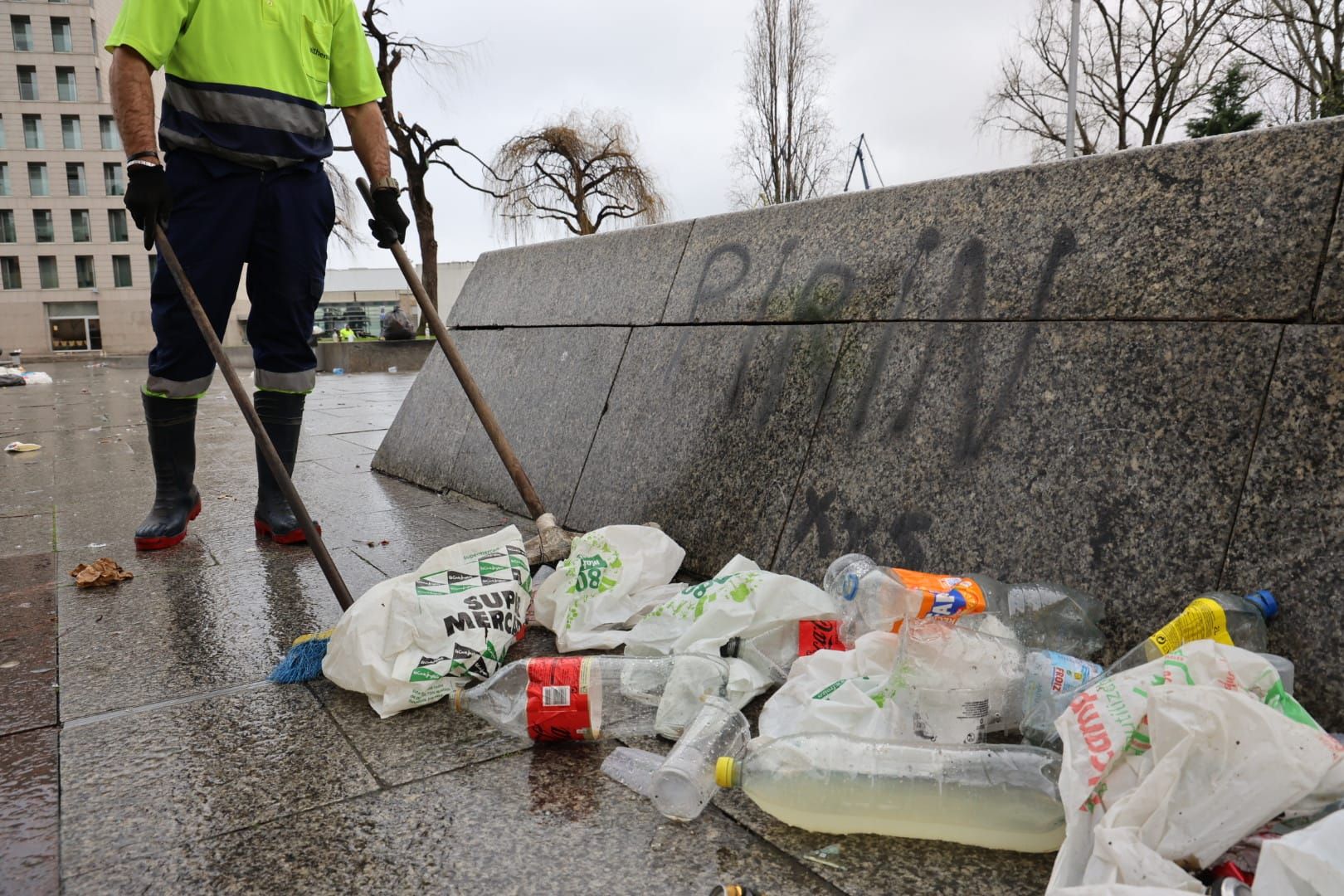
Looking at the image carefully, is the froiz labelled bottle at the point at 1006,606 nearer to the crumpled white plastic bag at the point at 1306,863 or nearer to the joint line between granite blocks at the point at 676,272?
the crumpled white plastic bag at the point at 1306,863

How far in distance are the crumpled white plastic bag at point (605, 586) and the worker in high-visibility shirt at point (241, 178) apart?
176 centimetres

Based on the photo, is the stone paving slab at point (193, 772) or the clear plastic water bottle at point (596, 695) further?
the clear plastic water bottle at point (596, 695)

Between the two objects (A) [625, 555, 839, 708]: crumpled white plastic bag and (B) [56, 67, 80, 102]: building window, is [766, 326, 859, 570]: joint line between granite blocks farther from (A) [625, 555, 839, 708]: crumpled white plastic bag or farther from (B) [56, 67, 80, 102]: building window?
(B) [56, 67, 80, 102]: building window

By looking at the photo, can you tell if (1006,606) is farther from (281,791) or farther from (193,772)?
(193,772)

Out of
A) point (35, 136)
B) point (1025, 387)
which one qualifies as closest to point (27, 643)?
point (1025, 387)

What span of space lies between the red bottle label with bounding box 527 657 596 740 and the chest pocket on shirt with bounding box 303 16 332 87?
9.05ft

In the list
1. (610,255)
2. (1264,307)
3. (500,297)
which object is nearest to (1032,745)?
(1264,307)

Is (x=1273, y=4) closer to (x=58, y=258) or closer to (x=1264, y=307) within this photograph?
(x=1264, y=307)

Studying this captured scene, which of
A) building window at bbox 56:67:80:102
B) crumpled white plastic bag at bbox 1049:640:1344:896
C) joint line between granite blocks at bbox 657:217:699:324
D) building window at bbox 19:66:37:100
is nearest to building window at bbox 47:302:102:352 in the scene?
building window at bbox 19:66:37:100

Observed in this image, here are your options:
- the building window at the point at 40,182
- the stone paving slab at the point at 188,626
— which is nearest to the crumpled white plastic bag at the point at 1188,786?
the stone paving slab at the point at 188,626

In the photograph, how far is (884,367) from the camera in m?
2.99

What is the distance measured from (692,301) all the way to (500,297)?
1.99 meters

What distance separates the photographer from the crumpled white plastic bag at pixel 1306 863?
1.15m

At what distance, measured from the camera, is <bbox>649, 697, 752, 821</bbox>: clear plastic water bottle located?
1807 millimetres
